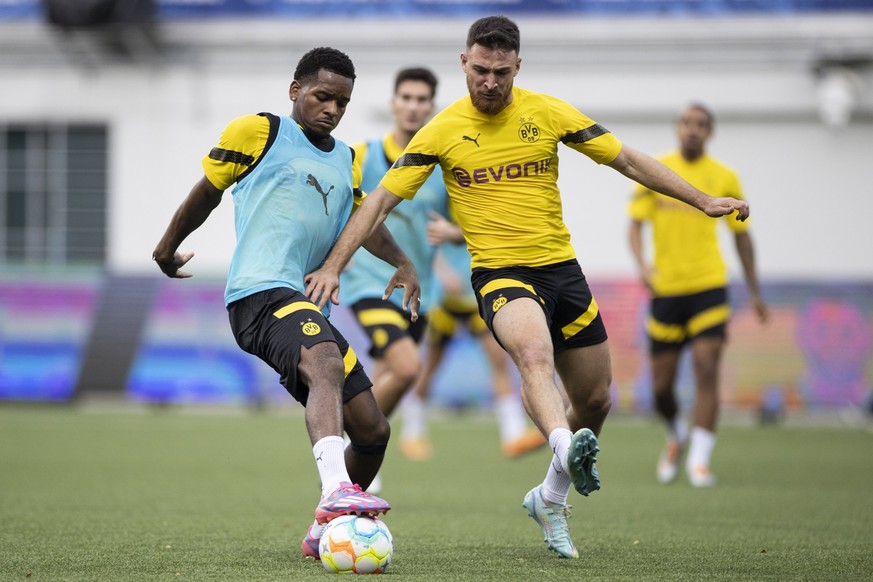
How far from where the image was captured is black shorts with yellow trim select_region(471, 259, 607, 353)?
254 inches

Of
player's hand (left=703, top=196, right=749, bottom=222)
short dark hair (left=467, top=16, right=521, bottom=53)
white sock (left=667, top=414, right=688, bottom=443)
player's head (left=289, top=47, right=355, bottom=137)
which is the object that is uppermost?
short dark hair (left=467, top=16, right=521, bottom=53)

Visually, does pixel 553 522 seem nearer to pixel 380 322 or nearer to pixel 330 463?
pixel 330 463

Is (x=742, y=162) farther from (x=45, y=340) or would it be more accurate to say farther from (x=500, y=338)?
(x=500, y=338)

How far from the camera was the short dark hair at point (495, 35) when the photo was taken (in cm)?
624

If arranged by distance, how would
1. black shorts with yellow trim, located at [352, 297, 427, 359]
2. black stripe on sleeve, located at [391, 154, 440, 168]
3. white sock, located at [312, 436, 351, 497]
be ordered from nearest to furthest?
1. white sock, located at [312, 436, 351, 497]
2. black stripe on sleeve, located at [391, 154, 440, 168]
3. black shorts with yellow trim, located at [352, 297, 427, 359]

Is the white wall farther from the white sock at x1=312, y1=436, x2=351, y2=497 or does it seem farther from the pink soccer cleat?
the pink soccer cleat

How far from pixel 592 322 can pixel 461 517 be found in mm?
1895

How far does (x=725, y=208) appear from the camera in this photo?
6.26m

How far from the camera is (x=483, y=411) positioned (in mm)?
21203

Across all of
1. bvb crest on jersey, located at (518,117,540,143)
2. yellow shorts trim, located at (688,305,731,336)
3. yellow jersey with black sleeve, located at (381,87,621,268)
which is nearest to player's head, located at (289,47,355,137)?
yellow jersey with black sleeve, located at (381,87,621,268)

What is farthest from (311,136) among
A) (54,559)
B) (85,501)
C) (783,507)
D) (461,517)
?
(783,507)

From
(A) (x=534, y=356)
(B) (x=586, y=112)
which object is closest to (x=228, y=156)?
(A) (x=534, y=356)

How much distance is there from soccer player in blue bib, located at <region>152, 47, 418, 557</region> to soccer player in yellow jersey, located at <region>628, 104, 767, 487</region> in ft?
17.2

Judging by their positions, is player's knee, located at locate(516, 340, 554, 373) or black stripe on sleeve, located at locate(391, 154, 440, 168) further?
black stripe on sleeve, located at locate(391, 154, 440, 168)
